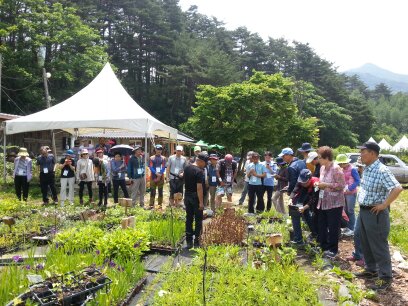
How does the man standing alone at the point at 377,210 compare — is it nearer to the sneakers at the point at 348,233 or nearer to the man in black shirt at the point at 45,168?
the sneakers at the point at 348,233

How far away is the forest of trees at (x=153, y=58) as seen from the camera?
29.9 meters

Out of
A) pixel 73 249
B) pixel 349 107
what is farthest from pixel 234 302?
pixel 349 107

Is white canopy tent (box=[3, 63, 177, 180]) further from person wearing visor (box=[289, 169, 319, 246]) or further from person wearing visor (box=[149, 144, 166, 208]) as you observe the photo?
person wearing visor (box=[289, 169, 319, 246])

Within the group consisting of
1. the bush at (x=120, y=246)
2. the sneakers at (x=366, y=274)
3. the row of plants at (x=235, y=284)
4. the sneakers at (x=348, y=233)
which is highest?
the bush at (x=120, y=246)

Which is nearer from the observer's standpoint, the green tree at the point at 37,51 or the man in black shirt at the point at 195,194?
the man in black shirt at the point at 195,194

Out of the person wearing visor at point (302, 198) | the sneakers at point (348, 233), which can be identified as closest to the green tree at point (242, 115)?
the sneakers at point (348, 233)

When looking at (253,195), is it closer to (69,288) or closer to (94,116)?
(94,116)

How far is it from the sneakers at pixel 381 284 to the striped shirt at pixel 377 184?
938mm

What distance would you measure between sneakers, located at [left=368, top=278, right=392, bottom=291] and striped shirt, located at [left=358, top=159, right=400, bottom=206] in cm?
94

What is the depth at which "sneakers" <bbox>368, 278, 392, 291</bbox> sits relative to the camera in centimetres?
436

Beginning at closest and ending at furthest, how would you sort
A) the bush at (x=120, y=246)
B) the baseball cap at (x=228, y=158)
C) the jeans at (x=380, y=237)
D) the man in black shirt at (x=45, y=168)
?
1. the jeans at (x=380, y=237)
2. the bush at (x=120, y=246)
3. the baseball cap at (x=228, y=158)
4. the man in black shirt at (x=45, y=168)

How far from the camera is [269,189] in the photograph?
9.35 metres

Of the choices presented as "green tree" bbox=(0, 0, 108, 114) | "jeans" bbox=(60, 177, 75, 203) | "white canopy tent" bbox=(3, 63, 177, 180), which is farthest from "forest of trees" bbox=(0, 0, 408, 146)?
"jeans" bbox=(60, 177, 75, 203)

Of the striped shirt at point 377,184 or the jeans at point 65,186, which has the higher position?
the striped shirt at point 377,184
